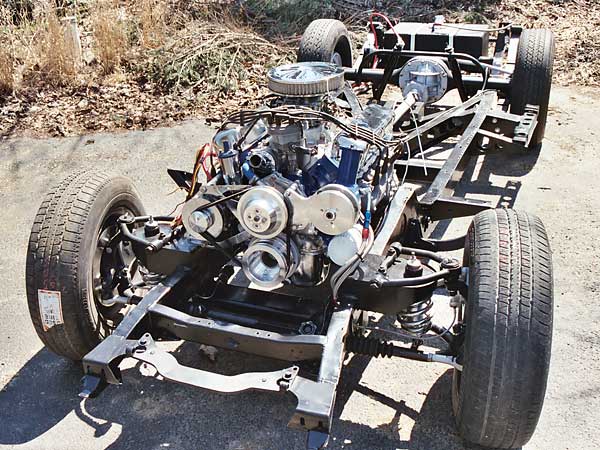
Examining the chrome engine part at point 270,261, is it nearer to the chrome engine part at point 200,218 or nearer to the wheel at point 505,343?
the chrome engine part at point 200,218

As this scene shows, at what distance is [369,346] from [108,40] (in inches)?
268

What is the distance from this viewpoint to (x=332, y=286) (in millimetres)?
3252

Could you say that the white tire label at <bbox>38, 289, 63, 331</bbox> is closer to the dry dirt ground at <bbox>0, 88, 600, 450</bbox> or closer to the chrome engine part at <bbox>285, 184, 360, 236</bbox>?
the dry dirt ground at <bbox>0, 88, 600, 450</bbox>

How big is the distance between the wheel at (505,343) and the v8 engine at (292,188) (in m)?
0.68

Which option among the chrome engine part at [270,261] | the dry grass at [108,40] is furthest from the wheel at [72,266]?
the dry grass at [108,40]

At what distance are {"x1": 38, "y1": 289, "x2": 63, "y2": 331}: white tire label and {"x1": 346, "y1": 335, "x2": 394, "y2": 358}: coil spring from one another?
59.0 inches

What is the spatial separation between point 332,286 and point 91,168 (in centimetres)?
161

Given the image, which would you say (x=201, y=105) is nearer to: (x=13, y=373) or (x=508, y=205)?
(x=508, y=205)

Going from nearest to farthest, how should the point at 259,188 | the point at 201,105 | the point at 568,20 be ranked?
the point at 259,188 → the point at 201,105 → the point at 568,20

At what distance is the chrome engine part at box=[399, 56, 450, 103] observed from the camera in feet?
19.0

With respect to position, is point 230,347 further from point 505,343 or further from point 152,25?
point 152,25

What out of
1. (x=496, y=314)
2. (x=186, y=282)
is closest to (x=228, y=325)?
(x=186, y=282)

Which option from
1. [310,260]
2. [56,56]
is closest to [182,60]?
[56,56]

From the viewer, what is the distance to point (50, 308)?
3369 millimetres
